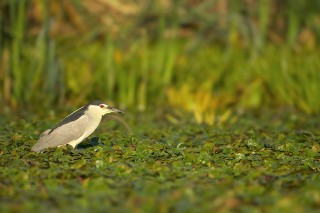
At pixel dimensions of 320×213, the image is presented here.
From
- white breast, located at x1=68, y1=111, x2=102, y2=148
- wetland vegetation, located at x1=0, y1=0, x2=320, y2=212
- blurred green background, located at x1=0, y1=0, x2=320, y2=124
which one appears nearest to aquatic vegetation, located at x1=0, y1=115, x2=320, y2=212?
wetland vegetation, located at x1=0, y1=0, x2=320, y2=212

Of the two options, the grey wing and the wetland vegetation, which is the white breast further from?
the wetland vegetation

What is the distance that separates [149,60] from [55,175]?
561 centimetres

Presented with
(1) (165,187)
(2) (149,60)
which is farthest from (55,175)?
(2) (149,60)

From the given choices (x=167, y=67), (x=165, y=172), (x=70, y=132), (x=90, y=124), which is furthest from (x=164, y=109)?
(x=165, y=172)

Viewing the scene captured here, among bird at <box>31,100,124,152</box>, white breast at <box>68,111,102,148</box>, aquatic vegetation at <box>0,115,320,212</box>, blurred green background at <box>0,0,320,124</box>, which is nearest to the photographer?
aquatic vegetation at <box>0,115,320,212</box>

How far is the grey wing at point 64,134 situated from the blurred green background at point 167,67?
260cm

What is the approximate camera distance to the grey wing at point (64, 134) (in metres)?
6.59

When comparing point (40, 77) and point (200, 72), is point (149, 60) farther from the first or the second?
point (40, 77)

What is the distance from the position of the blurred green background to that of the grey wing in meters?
2.60

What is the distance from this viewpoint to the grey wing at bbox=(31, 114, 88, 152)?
6.59 metres

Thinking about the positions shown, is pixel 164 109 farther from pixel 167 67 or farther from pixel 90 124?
pixel 90 124

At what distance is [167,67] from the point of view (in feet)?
34.1

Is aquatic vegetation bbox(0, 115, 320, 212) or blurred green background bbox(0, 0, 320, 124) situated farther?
blurred green background bbox(0, 0, 320, 124)

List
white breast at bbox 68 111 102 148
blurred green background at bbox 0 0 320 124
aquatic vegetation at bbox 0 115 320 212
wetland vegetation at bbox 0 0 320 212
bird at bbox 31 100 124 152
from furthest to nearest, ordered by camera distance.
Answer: blurred green background at bbox 0 0 320 124 → white breast at bbox 68 111 102 148 → bird at bbox 31 100 124 152 → wetland vegetation at bbox 0 0 320 212 → aquatic vegetation at bbox 0 115 320 212
